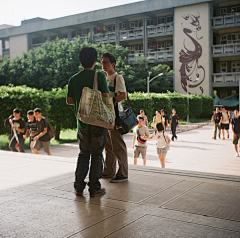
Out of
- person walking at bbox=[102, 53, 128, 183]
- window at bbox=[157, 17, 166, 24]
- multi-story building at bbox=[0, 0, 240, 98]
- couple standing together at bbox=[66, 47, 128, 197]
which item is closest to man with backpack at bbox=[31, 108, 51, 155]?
person walking at bbox=[102, 53, 128, 183]

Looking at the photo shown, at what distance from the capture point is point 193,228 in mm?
3172

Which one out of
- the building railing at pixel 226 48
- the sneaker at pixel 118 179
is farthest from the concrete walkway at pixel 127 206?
the building railing at pixel 226 48

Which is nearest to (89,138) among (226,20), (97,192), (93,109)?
(93,109)

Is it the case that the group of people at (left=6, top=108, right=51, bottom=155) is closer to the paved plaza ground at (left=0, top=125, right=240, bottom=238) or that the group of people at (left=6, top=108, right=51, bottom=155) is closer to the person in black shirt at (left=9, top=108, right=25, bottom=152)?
the person in black shirt at (left=9, top=108, right=25, bottom=152)

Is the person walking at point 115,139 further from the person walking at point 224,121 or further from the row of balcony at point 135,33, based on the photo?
the row of balcony at point 135,33

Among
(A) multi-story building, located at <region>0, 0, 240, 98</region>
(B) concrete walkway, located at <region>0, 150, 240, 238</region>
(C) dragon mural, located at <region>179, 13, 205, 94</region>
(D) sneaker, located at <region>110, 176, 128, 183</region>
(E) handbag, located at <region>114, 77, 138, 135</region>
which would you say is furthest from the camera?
(C) dragon mural, located at <region>179, 13, 205, 94</region>

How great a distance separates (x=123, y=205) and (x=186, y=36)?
45.8 m

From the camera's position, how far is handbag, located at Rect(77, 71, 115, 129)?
165 inches

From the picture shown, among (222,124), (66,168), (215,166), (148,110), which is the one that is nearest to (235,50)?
(148,110)

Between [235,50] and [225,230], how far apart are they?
4408 centimetres

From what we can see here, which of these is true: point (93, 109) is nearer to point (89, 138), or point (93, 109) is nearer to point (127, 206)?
point (89, 138)

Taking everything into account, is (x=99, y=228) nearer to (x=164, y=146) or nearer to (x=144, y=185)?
(x=144, y=185)

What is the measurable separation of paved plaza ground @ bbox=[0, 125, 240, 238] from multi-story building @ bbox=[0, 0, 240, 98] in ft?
128

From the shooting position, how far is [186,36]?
47250 millimetres
